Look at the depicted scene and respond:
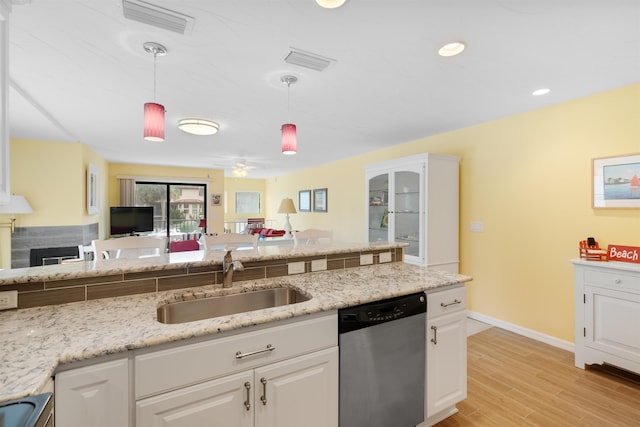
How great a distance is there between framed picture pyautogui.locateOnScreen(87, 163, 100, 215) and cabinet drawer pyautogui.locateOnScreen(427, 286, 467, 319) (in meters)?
5.08

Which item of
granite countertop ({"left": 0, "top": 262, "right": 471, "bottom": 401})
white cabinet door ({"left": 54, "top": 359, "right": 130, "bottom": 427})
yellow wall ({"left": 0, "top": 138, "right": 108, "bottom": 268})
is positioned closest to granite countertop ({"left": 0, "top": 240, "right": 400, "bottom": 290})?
granite countertop ({"left": 0, "top": 262, "right": 471, "bottom": 401})

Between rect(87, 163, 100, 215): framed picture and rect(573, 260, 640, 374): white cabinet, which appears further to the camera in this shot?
rect(87, 163, 100, 215): framed picture

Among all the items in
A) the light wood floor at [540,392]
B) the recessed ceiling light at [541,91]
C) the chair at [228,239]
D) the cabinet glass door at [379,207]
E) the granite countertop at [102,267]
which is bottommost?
the light wood floor at [540,392]

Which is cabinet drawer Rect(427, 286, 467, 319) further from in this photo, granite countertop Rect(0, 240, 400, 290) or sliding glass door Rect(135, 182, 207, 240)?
sliding glass door Rect(135, 182, 207, 240)

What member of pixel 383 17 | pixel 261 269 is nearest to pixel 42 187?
pixel 261 269

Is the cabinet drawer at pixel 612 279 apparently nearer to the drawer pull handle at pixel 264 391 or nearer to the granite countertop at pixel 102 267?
the granite countertop at pixel 102 267

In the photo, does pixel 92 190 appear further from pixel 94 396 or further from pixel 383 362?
pixel 383 362

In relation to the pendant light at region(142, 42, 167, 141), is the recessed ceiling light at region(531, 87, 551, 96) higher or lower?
higher

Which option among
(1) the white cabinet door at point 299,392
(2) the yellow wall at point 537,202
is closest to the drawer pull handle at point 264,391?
(1) the white cabinet door at point 299,392

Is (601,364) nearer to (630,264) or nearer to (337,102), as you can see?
(630,264)

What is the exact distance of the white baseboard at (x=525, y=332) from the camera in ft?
8.94

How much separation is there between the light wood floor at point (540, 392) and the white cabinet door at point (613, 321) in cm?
26

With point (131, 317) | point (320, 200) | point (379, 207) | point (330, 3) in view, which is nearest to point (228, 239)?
point (131, 317)

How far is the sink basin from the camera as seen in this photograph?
1.51m
